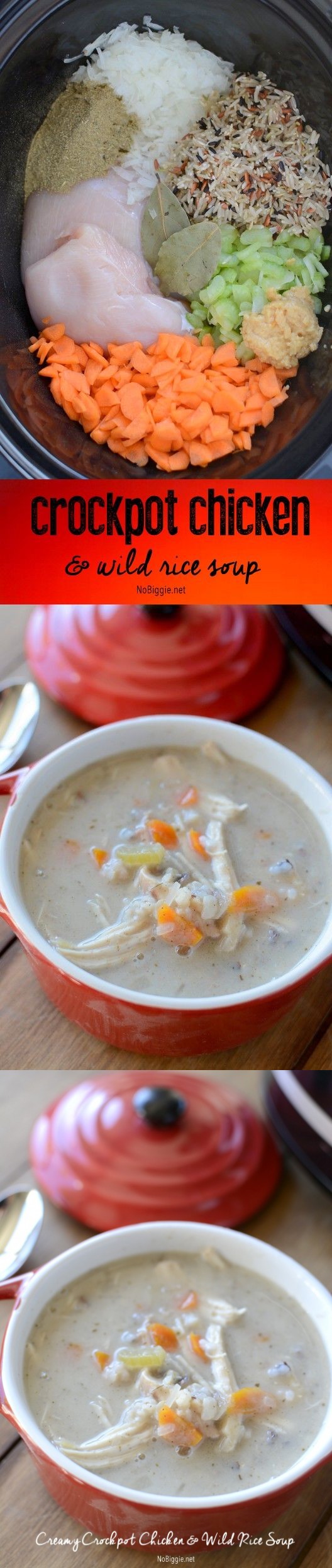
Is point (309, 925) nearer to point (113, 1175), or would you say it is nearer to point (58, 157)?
point (113, 1175)

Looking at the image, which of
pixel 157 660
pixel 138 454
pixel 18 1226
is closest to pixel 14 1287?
pixel 18 1226

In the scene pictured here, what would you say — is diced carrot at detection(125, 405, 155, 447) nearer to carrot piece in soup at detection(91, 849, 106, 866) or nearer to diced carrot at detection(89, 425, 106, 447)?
diced carrot at detection(89, 425, 106, 447)

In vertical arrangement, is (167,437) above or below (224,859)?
above

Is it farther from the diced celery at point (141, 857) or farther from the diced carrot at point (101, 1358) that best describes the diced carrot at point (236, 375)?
the diced carrot at point (101, 1358)

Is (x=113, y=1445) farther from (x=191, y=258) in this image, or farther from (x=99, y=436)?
(x=191, y=258)

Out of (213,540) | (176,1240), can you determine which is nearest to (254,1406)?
(176,1240)

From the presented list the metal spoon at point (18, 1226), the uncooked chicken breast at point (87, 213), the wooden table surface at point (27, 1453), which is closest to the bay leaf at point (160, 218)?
the uncooked chicken breast at point (87, 213)

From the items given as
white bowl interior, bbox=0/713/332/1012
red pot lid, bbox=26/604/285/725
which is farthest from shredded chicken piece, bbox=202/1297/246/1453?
red pot lid, bbox=26/604/285/725

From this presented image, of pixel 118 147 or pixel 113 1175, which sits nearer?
pixel 118 147
